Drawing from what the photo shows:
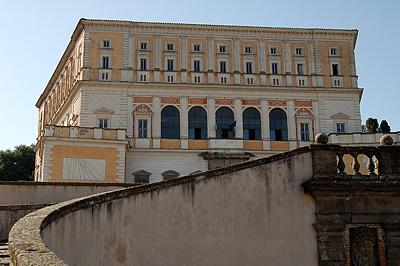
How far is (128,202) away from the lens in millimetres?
11594

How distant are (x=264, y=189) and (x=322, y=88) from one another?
30289mm

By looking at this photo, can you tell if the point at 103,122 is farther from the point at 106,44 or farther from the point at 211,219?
the point at 211,219

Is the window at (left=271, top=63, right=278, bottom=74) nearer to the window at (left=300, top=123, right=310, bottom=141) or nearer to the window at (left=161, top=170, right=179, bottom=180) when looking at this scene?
the window at (left=300, top=123, right=310, bottom=141)

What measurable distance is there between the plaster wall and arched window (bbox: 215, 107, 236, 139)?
27.0 metres

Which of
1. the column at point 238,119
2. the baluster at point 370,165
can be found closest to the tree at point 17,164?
the column at point 238,119

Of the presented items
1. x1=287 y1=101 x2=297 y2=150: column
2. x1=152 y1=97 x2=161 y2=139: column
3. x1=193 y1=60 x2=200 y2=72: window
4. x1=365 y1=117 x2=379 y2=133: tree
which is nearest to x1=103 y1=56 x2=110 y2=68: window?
x1=152 y1=97 x2=161 y2=139: column

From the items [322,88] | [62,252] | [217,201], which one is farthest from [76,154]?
[62,252]

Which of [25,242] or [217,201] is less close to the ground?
[217,201]

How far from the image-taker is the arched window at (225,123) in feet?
132

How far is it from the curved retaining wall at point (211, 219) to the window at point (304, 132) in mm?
28282

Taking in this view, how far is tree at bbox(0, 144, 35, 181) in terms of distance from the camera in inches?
2373

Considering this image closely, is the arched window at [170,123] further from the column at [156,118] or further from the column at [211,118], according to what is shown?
the column at [211,118]

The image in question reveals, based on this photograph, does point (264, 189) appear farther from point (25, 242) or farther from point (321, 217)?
point (25, 242)

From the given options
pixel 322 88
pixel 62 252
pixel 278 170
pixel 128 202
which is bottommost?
pixel 62 252
